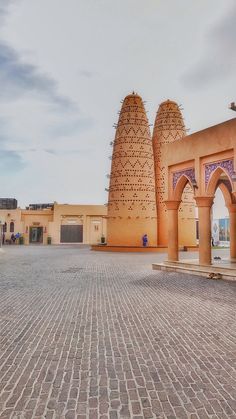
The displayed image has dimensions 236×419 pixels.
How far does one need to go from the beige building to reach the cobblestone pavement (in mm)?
34924

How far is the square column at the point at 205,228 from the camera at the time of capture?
13.1 m

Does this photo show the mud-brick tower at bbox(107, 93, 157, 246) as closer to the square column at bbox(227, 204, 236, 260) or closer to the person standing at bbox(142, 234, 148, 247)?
Result: the person standing at bbox(142, 234, 148, 247)

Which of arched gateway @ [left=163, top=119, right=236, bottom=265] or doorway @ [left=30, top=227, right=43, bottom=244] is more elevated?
arched gateway @ [left=163, top=119, right=236, bottom=265]

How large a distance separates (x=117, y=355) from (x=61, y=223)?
129ft

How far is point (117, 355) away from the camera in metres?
4.26

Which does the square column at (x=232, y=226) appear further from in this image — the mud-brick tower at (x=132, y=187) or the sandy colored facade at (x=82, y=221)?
the sandy colored facade at (x=82, y=221)

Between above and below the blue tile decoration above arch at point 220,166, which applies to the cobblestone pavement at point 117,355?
below

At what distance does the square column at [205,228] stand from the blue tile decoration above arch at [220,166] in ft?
2.21

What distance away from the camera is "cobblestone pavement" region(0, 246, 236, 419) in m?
3.05

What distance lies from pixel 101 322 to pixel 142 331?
0.89m

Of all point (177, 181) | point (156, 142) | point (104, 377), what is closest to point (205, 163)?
point (177, 181)

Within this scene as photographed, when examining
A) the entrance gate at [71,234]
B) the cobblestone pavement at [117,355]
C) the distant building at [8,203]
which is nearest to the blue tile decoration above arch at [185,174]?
the cobblestone pavement at [117,355]

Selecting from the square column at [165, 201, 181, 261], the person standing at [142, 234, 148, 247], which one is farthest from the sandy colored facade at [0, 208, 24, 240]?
the square column at [165, 201, 181, 261]

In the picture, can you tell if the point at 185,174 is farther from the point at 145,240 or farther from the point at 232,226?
the point at 145,240
